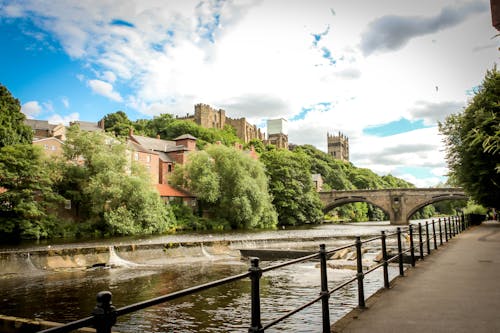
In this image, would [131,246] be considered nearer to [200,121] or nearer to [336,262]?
[336,262]

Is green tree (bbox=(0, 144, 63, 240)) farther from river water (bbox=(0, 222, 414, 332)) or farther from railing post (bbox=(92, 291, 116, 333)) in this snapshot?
railing post (bbox=(92, 291, 116, 333))

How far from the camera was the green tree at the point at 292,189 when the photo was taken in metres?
56.9

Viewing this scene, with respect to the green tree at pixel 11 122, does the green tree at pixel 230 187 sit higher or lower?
lower

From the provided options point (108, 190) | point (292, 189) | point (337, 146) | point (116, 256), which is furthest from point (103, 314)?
point (337, 146)

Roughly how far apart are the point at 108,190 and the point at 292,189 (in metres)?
29.7

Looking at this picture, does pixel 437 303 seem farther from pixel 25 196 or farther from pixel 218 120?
pixel 218 120

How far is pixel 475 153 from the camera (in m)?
19.5

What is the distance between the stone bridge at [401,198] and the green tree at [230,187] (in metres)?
21.5

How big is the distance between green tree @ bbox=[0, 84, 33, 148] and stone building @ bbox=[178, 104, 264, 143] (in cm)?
6785

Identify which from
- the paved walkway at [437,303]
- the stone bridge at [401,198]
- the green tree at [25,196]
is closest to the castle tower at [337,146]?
the stone bridge at [401,198]

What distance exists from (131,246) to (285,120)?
485 feet

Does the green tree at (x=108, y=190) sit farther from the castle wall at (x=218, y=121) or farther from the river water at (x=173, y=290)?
the castle wall at (x=218, y=121)

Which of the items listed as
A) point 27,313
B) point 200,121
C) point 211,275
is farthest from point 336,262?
point 200,121

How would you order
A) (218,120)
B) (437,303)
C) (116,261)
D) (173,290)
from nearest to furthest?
(437,303) → (173,290) → (116,261) → (218,120)
